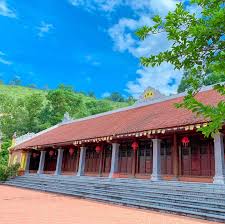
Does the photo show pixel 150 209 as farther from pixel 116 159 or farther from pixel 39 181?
pixel 39 181

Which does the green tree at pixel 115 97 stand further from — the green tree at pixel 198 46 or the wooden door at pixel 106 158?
the green tree at pixel 198 46

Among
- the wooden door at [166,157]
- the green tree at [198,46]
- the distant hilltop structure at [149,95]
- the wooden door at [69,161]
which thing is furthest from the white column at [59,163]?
the green tree at [198,46]

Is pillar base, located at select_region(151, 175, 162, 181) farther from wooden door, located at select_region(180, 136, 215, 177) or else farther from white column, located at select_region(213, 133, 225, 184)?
white column, located at select_region(213, 133, 225, 184)

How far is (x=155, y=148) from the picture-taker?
12.9 meters

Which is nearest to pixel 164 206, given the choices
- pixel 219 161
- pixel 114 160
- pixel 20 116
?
pixel 219 161

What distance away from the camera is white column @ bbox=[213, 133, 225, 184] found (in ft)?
33.2

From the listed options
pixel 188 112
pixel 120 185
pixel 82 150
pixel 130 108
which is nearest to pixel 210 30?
pixel 188 112

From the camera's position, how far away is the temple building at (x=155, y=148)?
11.4m

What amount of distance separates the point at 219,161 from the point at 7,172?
689 inches

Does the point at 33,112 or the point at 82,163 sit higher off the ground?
the point at 33,112

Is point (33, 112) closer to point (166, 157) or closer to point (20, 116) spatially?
point (20, 116)

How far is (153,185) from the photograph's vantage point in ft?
38.6

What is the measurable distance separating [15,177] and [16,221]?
678 inches

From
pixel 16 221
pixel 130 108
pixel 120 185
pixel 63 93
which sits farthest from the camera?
pixel 63 93
